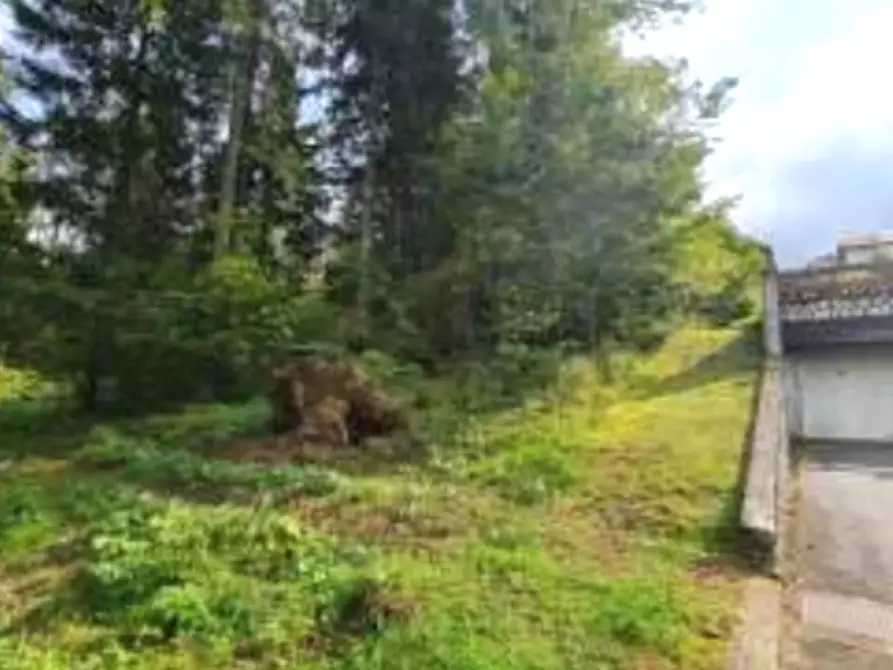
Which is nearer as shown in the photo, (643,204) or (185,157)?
(643,204)

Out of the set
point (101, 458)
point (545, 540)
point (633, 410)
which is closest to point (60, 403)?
point (101, 458)

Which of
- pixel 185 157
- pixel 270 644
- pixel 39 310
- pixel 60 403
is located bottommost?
pixel 270 644

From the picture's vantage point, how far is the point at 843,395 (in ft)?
70.9

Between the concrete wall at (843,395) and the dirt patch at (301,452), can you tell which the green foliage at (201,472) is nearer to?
the dirt patch at (301,452)

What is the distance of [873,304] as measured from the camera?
22.7m

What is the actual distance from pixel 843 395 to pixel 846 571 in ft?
43.0

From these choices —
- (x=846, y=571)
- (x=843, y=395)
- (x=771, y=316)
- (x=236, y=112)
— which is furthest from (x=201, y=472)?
(x=843, y=395)

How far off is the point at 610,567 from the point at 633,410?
261 inches

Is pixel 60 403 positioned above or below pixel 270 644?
above

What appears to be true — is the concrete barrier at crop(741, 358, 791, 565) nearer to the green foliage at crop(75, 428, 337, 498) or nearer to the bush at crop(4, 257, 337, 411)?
the green foliage at crop(75, 428, 337, 498)

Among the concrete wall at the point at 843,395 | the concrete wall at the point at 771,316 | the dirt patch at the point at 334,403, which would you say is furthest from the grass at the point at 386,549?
the concrete wall at the point at 843,395

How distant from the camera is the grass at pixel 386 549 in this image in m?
6.31

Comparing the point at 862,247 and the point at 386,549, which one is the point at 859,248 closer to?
the point at 862,247

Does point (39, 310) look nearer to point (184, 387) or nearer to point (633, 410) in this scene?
point (184, 387)
